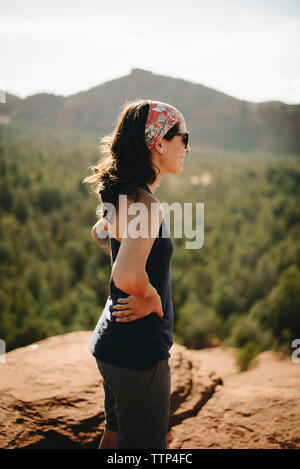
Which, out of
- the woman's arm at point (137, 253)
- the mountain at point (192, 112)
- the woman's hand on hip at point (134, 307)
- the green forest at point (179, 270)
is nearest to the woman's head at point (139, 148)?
the woman's arm at point (137, 253)

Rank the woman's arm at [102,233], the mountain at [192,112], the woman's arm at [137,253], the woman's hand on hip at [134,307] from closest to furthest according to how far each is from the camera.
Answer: the woman's arm at [137,253]
the woman's hand on hip at [134,307]
the woman's arm at [102,233]
the mountain at [192,112]

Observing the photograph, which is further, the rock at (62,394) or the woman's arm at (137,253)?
the rock at (62,394)

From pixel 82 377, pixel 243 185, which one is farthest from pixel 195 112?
pixel 82 377

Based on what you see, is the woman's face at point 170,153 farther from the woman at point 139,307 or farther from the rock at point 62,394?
the rock at point 62,394

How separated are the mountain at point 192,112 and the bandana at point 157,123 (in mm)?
67381

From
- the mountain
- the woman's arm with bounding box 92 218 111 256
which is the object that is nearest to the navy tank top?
the woman's arm with bounding box 92 218 111 256

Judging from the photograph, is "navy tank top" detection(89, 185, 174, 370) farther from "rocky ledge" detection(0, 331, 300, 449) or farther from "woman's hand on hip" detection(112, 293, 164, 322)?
"rocky ledge" detection(0, 331, 300, 449)

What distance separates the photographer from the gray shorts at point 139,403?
4.25ft

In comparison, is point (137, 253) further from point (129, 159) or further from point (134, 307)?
point (129, 159)

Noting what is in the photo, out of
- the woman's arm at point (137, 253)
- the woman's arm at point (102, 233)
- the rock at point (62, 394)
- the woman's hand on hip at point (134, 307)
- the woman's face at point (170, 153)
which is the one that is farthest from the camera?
the rock at point (62, 394)

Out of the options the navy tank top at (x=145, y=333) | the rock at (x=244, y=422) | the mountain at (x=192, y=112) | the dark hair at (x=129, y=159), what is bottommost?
the rock at (x=244, y=422)

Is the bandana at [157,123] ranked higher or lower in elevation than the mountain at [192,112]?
lower

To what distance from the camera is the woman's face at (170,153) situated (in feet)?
4.57

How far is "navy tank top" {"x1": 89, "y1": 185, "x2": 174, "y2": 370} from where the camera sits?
130 cm
